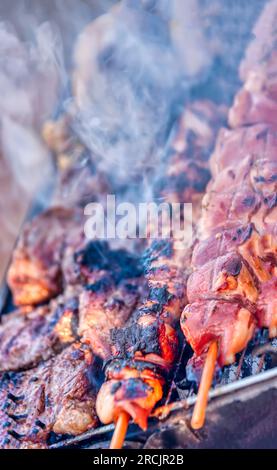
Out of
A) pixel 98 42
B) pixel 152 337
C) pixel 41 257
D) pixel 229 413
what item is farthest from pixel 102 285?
pixel 98 42

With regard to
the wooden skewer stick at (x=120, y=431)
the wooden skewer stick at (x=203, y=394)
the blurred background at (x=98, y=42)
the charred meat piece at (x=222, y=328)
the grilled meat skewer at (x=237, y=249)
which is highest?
the blurred background at (x=98, y=42)

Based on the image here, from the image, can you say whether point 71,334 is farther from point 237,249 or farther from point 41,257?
point 237,249

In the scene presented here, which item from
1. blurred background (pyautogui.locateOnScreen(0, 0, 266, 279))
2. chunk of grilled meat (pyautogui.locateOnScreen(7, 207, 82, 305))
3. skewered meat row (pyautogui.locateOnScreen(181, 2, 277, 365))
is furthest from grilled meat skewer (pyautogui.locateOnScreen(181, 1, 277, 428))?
chunk of grilled meat (pyautogui.locateOnScreen(7, 207, 82, 305))

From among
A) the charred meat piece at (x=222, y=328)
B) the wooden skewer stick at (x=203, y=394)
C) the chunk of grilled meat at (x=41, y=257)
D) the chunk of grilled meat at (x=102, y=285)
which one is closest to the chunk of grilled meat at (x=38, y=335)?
the chunk of grilled meat at (x=102, y=285)

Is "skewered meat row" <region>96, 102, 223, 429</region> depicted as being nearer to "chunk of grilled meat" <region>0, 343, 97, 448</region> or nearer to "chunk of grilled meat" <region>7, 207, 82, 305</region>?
"chunk of grilled meat" <region>0, 343, 97, 448</region>

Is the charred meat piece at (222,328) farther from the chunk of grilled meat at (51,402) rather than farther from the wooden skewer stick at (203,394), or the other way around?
the chunk of grilled meat at (51,402)
